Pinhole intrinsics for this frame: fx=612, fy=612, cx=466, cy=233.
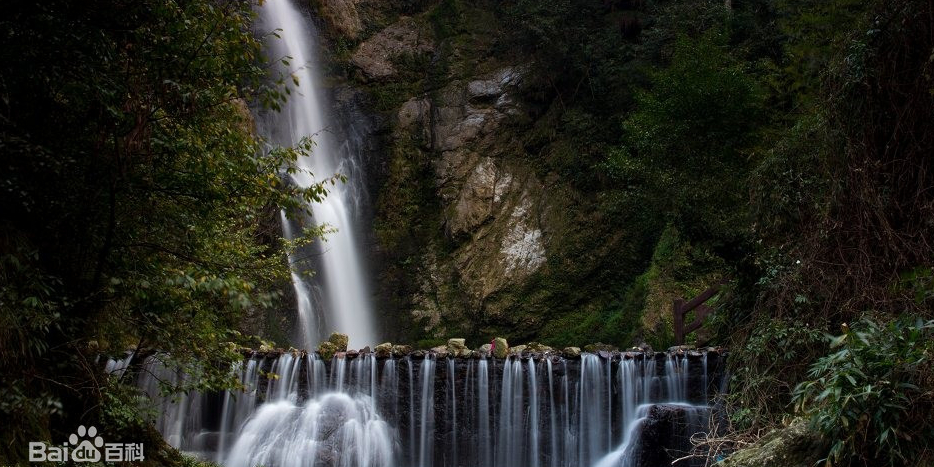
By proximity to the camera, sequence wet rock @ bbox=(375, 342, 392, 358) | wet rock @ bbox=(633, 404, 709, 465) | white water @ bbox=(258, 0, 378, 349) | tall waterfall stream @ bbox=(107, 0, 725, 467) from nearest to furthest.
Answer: wet rock @ bbox=(633, 404, 709, 465) → tall waterfall stream @ bbox=(107, 0, 725, 467) → wet rock @ bbox=(375, 342, 392, 358) → white water @ bbox=(258, 0, 378, 349)

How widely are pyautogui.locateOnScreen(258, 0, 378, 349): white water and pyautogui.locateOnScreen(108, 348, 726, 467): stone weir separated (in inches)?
197

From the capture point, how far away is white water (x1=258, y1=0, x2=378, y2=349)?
57.4 ft

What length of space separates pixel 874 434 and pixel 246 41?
5643 mm

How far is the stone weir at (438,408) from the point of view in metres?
10.4

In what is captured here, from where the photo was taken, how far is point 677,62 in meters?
13.8

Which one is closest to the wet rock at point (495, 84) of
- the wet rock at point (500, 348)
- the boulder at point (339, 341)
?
the wet rock at point (500, 348)

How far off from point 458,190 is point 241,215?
12.8 m

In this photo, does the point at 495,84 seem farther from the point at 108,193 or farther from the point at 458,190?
the point at 108,193

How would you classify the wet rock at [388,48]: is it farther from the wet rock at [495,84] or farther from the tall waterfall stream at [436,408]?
the tall waterfall stream at [436,408]

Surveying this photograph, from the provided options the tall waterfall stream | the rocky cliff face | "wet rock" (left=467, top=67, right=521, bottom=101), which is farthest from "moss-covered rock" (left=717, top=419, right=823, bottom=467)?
"wet rock" (left=467, top=67, right=521, bottom=101)

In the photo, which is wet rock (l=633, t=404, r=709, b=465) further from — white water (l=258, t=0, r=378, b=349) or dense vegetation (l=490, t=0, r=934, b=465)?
white water (l=258, t=0, r=378, b=349)

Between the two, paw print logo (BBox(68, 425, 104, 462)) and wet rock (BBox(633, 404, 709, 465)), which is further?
wet rock (BBox(633, 404, 709, 465))

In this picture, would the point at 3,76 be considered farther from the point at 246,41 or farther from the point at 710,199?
the point at 710,199

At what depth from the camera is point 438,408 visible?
11.3 m
